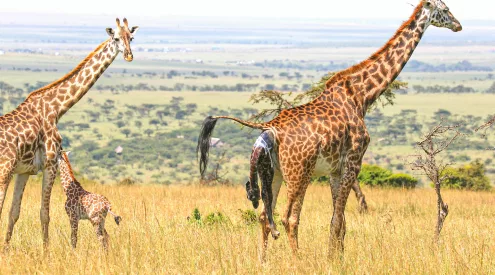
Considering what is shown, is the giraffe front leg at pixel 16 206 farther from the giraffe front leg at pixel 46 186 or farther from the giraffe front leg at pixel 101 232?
the giraffe front leg at pixel 101 232

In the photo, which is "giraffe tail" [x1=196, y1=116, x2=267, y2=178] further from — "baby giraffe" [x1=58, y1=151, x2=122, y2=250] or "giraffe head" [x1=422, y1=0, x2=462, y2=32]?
"giraffe head" [x1=422, y1=0, x2=462, y2=32]

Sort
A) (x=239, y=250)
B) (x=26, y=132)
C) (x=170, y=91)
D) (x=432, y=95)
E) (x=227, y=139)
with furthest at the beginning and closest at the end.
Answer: (x=170, y=91) < (x=432, y=95) < (x=227, y=139) < (x=26, y=132) < (x=239, y=250)

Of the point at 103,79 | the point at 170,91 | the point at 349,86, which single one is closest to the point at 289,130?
the point at 349,86

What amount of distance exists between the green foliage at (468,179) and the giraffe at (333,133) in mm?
13293

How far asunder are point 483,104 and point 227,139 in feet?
158

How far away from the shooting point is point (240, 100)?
479ft

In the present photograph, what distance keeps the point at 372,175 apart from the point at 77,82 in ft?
40.8

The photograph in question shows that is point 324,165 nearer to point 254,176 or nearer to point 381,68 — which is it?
point 254,176

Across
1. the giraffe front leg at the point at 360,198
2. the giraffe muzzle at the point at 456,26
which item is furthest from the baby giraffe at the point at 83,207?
the giraffe front leg at the point at 360,198

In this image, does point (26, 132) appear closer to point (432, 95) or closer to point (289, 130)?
point (289, 130)

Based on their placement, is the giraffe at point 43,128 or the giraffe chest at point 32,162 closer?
the giraffe at point 43,128

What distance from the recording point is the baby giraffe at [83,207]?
32.9 ft

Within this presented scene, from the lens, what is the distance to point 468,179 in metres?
25.2

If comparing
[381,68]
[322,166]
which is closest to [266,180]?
[322,166]
